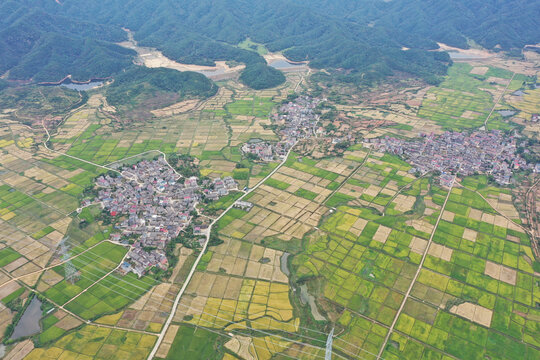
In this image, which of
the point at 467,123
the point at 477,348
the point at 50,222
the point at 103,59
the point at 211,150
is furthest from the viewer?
the point at 103,59

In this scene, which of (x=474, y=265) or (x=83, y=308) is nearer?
(x=83, y=308)

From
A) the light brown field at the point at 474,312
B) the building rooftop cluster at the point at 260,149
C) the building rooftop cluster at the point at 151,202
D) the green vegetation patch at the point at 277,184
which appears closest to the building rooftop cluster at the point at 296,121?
the building rooftop cluster at the point at 260,149

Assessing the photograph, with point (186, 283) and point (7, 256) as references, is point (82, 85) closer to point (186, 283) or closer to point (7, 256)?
point (7, 256)

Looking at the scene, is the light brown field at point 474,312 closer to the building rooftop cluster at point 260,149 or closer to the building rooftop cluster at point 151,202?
the building rooftop cluster at point 151,202

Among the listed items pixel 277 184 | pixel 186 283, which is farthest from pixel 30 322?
pixel 277 184

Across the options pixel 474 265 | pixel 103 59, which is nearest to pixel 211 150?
pixel 474 265

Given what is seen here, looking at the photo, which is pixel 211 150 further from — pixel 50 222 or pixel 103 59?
pixel 103 59

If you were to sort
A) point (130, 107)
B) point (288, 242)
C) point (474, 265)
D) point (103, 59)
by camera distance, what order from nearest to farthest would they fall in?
point (474, 265) < point (288, 242) < point (130, 107) < point (103, 59)
